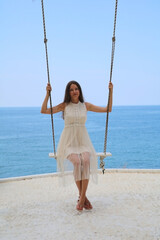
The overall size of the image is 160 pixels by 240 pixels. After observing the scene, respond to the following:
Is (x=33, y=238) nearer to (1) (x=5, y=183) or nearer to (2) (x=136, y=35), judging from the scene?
(1) (x=5, y=183)

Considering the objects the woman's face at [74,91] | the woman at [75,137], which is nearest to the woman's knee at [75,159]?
the woman at [75,137]

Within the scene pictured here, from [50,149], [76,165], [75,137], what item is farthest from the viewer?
[50,149]

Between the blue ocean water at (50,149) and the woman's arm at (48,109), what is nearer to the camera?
the woman's arm at (48,109)

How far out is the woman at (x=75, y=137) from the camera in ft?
12.1

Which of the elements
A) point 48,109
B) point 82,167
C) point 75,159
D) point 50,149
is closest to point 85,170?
point 82,167

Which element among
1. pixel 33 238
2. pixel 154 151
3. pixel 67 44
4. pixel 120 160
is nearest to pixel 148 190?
pixel 33 238

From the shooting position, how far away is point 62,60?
187 ft

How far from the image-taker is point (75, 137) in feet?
12.3

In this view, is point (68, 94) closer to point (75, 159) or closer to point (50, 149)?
point (75, 159)

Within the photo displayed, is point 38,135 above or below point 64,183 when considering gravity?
below

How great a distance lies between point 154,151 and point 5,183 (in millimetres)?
23664

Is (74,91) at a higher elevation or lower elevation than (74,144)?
higher

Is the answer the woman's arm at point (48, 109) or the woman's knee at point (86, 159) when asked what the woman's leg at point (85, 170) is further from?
the woman's arm at point (48, 109)

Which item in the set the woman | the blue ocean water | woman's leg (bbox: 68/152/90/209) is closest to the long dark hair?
the woman
